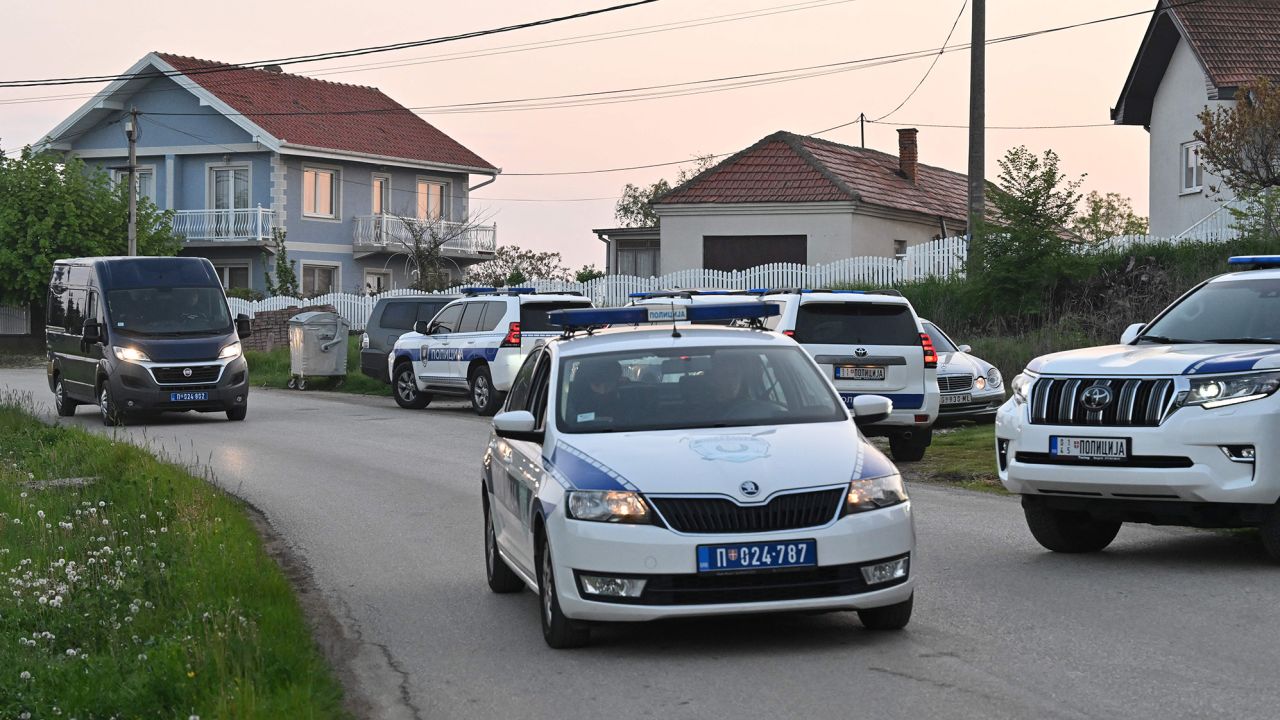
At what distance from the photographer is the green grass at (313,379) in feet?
109

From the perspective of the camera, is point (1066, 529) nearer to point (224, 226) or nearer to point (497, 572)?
point (497, 572)

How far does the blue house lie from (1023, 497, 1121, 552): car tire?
45157 millimetres

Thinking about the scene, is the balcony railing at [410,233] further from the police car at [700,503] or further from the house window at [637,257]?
the police car at [700,503]

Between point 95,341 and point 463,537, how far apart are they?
1369 centimetres

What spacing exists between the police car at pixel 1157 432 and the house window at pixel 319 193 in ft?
156

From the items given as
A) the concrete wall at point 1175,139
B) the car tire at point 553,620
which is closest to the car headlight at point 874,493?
the car tire at point 553,620

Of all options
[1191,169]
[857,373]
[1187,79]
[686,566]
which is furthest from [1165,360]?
[1191,169]

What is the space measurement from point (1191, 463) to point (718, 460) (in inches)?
133

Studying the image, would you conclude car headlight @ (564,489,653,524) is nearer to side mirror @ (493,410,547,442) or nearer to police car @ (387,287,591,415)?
side mirror @ (493,410,547,442)

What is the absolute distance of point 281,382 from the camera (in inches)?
1398

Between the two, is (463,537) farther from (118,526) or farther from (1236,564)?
(1236,564)

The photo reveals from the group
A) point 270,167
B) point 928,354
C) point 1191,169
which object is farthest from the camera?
point 270,167

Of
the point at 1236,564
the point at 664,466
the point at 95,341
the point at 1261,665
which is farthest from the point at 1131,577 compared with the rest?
the point at 95,341

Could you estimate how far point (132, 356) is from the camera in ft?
77.9
